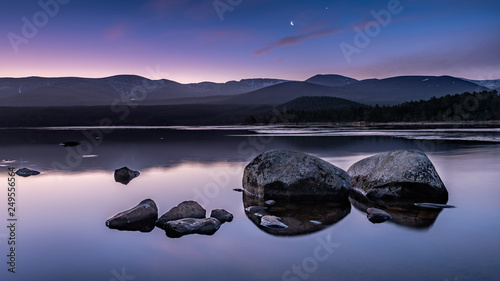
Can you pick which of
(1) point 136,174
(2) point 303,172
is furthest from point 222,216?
(1) point 136,174

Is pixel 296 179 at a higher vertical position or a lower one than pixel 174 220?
higher

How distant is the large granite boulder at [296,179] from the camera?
1437cm

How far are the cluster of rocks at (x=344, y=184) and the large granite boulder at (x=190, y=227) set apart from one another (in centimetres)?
221

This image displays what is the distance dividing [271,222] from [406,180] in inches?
239

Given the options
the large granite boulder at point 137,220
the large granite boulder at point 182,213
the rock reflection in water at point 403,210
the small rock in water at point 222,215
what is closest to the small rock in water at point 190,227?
the large granite boulder at point 182,213

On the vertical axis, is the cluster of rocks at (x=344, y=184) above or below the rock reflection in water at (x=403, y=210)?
above

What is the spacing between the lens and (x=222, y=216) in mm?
11836

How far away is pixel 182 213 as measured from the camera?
455 inches

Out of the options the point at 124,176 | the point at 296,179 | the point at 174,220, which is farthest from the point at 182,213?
the point at 124,176

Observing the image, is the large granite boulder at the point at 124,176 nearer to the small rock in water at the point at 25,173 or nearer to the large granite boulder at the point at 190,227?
the small rock in water at the point at 25,173

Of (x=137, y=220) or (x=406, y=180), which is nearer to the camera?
(x=137, y=220)

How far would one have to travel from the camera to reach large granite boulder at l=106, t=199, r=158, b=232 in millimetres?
11000

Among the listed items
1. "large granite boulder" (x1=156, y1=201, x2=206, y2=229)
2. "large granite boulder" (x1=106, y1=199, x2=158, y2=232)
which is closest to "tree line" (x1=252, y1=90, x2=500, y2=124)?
"large granite boulder" (x1=156, y1=201, x2=206, y2=229)

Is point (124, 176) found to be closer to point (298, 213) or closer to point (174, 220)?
point (174, 220)
